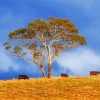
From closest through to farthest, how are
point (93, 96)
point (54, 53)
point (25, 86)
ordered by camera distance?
point (93, 96) → point (25, 86) → point (54, 53)

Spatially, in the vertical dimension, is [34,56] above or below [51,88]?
above

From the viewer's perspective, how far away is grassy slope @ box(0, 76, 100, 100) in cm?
3891

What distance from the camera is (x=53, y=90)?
139 feet

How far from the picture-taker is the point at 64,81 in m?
48.5

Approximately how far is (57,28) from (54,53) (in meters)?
4.74

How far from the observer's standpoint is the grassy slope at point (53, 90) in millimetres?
38906

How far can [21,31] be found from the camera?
81.6 metres

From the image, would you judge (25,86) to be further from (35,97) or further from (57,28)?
(57,28)

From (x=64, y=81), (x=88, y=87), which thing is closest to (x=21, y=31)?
(x=64, y=81)

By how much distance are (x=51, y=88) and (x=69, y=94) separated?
3.93 meters

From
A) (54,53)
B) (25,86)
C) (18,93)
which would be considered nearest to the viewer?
(18,93)

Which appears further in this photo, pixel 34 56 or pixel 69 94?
pixel 34 56

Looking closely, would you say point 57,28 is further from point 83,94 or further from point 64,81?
point 83,94

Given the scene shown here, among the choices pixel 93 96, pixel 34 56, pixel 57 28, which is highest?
pixel 57 28
